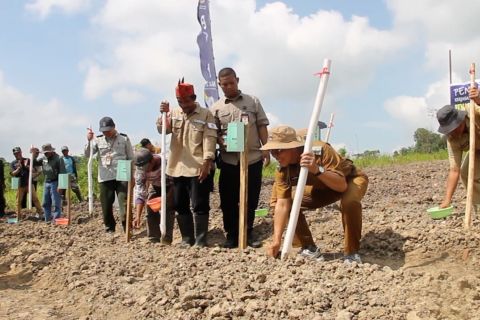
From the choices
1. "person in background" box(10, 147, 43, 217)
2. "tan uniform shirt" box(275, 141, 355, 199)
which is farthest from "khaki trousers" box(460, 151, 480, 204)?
"person in background" box(10, 147, 43, 217)

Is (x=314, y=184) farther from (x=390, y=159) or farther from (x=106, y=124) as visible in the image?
(x=390, y=159)

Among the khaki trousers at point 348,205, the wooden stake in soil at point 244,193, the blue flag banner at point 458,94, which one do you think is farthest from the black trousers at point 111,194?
the blue flag banner at point 458,94

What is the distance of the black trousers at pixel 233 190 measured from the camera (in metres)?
4.99

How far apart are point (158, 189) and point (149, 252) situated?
1375 mm

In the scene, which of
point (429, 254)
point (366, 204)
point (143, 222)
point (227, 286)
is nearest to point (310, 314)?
point (227, 286)

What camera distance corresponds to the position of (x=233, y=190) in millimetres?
4996

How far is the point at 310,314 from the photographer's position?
107 inches

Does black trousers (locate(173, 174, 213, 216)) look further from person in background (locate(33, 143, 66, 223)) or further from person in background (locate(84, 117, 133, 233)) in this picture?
person in background (locate(33, 143, 66, 223))

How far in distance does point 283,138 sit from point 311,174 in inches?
15.4

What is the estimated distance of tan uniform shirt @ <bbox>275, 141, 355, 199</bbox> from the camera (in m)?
3.99

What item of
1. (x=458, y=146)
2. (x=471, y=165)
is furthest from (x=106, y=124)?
(x=471, y=165)

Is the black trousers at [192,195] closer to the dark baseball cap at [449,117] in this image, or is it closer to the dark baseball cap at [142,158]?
the dark baseball cap at [142,158]

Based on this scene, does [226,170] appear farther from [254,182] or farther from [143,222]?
[143,222]

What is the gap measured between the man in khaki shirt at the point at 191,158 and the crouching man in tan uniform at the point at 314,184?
927mm
